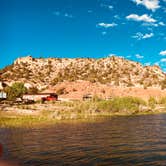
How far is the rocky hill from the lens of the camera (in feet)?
508

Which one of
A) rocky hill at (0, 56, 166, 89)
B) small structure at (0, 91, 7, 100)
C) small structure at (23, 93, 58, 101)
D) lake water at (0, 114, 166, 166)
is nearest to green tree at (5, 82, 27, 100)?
small structure at (0, 91, 7, 100)

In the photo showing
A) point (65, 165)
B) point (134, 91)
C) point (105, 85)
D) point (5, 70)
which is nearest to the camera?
point (65, 165)

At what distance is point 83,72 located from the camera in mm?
171875

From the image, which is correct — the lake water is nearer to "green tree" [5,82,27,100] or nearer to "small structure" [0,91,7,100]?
"green tree" [5,82,27,100]

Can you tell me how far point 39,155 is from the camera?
83.9 feet

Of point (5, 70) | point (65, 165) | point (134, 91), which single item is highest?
point (5, 70)

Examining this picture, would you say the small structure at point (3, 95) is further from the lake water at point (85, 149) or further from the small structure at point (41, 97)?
the lake water at point (85, 149)

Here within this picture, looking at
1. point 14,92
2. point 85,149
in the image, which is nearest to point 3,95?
point 14,92

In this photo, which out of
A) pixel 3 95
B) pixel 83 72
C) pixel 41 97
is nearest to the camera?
pixel 3 95

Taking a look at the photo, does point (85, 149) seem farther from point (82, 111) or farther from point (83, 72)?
point (83, 72)

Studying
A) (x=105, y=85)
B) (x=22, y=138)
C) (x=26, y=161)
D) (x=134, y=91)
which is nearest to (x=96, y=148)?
(x=26, y=161)

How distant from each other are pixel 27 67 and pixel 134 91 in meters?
75.3

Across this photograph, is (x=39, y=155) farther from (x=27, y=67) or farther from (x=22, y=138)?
(x=27, y=67)

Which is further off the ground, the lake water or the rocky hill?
the rocky hill
